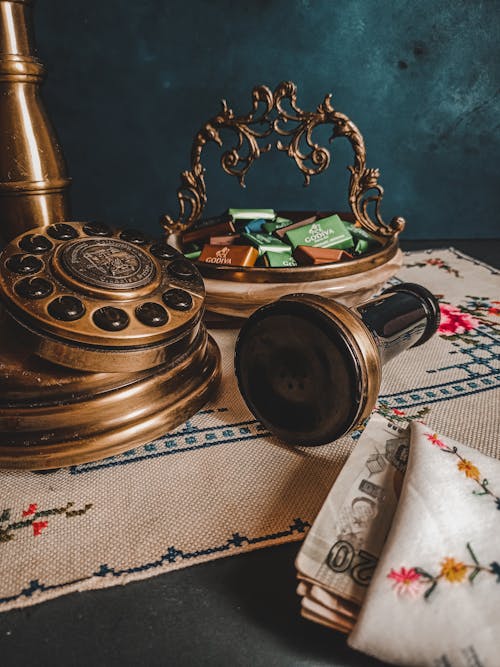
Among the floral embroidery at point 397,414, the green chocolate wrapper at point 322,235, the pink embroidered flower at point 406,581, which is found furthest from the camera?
the green chocolate wrapper at point 322,235

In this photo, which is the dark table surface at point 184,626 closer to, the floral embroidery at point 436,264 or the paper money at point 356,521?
the paper money at point 356,521

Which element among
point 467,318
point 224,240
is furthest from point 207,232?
point 467,318

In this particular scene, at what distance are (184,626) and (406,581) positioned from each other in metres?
0.22

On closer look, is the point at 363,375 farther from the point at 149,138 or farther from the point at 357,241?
the point at 149,138

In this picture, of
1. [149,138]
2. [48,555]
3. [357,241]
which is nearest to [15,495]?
[48,555]

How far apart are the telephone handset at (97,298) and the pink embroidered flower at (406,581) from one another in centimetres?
39

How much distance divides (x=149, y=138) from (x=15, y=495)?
151 cm

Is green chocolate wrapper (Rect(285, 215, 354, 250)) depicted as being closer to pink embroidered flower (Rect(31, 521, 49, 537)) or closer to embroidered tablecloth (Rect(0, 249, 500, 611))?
embroidered tablecloth (Rect(0, 249, 500, 611))

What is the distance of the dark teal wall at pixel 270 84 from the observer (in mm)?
1667

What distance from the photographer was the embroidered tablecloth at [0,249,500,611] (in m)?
0.55

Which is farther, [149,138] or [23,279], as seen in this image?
[149,138]

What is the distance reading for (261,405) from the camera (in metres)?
0.72

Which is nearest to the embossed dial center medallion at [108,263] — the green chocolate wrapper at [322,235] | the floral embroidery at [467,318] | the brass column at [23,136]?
the brass column at [23,136]

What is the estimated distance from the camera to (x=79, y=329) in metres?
0.61
